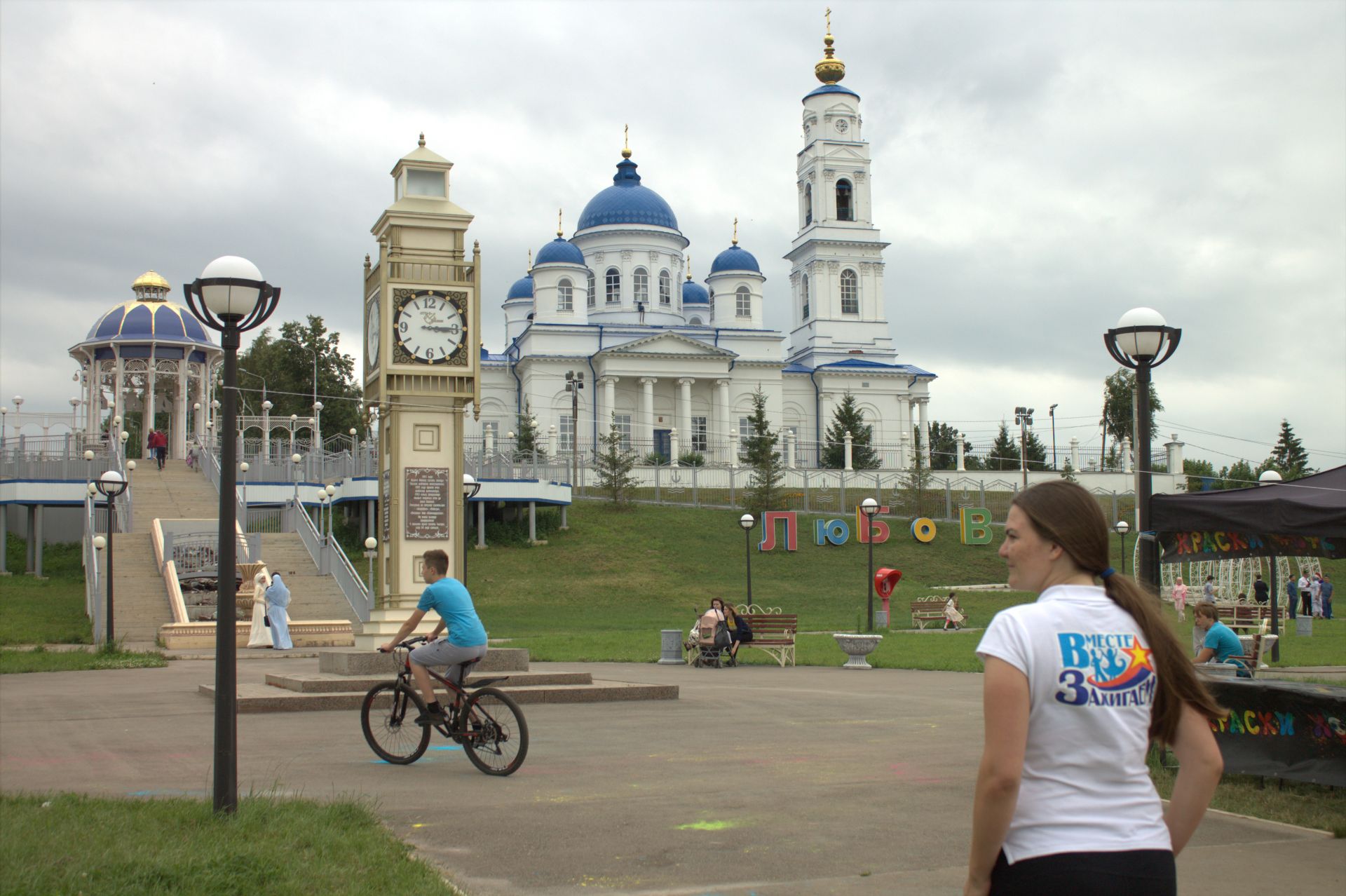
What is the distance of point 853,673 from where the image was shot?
1906 centimetres

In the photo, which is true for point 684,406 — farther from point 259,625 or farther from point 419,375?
point 419,375

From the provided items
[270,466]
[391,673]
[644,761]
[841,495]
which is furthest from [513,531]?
[644,761]

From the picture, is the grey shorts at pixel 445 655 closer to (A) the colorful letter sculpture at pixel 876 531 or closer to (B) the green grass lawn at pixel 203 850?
(B) the green grass lawn at pixel 203 850

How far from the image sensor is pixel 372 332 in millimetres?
16828

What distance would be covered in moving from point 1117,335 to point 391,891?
800 cm

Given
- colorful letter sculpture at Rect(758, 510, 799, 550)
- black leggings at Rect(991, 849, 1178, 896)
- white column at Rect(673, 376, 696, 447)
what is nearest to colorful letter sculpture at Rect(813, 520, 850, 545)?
colorful letter sculpture at Rect(758, 510, 799, 550)

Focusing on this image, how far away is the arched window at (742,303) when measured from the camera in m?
80.1

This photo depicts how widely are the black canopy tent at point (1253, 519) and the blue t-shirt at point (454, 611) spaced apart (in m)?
5.73

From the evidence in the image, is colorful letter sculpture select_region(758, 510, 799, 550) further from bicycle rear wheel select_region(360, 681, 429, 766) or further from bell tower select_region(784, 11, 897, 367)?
bicycle rear wheel select_region(360, 681, 429, 766)

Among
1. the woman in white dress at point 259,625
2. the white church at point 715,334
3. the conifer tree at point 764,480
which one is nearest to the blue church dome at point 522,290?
the white church at point 715,334

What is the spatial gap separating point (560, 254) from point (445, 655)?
6866 cm

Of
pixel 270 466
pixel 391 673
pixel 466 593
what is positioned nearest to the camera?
pixel 466 593

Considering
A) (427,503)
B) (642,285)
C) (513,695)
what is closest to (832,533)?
(642,285)

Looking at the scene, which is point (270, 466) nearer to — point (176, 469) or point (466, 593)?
point (176, 469)
